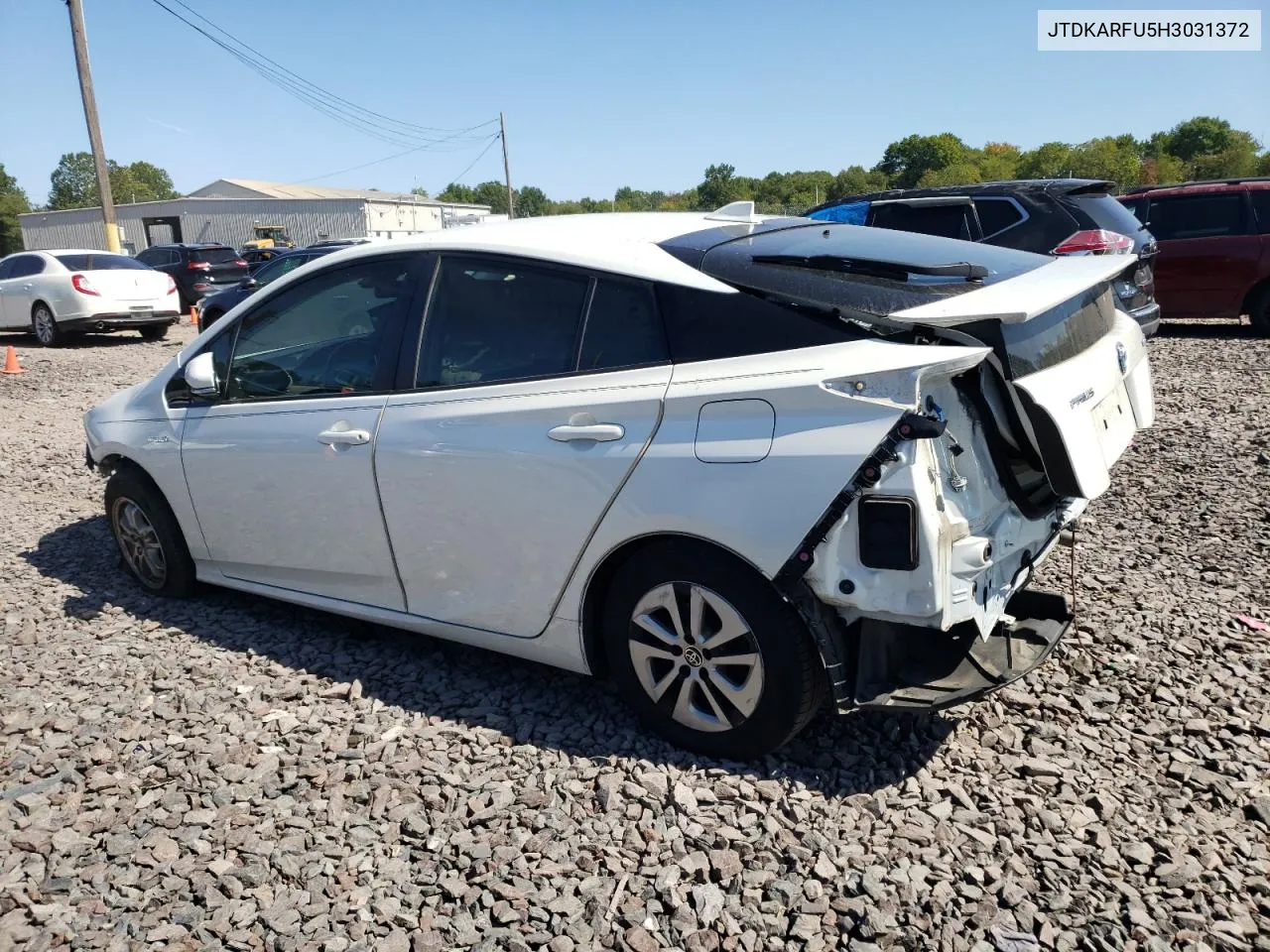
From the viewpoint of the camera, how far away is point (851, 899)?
253cm

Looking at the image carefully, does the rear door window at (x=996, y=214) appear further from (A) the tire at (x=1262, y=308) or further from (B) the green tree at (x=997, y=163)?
(B) the green tree at (x=997, y=163)

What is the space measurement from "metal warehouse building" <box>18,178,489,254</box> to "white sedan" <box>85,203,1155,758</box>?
5079 cm

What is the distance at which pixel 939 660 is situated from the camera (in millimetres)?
3020

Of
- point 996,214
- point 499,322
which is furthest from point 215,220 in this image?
point 499,322

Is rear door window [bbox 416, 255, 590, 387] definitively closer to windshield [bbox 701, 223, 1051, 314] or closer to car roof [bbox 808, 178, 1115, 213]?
windshield [bbox 701, 223, 1051, 314]

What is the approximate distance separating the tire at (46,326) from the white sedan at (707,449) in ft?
47.0

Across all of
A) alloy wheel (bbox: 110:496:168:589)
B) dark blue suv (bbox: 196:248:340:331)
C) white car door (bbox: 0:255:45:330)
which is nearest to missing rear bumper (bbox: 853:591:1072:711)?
alloy wheel (bbox: 110:496:168:589)

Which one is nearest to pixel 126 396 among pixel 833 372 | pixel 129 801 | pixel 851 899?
pixel 129 801

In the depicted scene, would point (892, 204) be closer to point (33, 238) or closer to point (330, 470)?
point (330, 470)

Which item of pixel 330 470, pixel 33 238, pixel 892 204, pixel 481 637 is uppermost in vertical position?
pixel 33 238

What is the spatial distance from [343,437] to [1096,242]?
7.93 metres

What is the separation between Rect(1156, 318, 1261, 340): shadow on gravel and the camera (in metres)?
11.7

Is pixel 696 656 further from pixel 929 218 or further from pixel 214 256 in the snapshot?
pixel 214 256

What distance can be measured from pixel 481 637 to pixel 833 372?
1.68 meters
